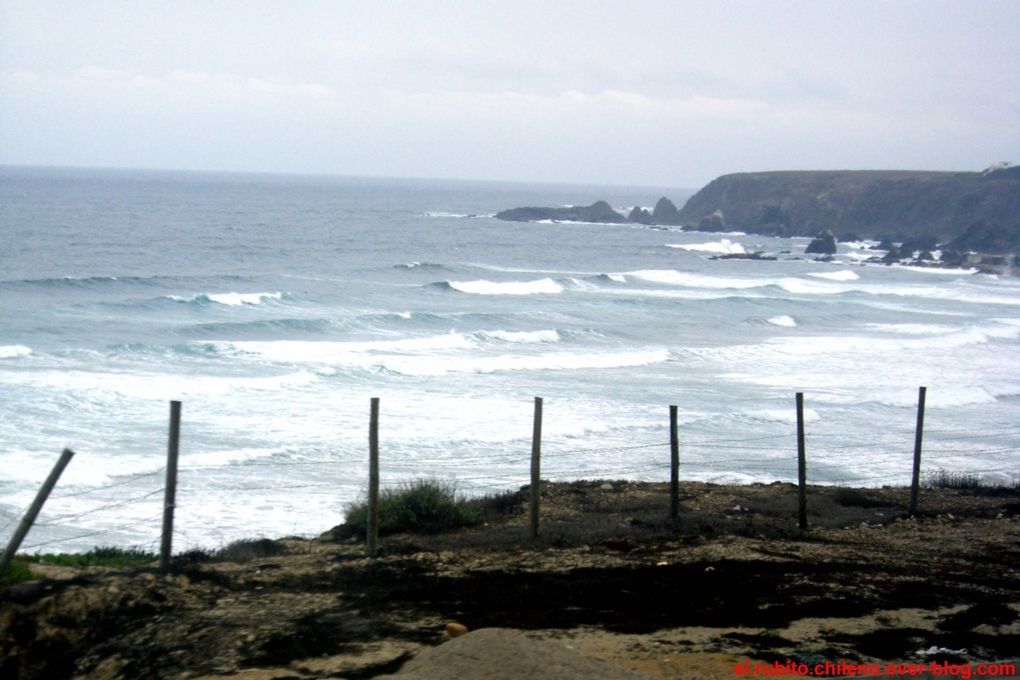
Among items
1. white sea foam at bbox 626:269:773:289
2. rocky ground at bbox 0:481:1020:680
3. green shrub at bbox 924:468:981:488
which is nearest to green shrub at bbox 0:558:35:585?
rocky ground at bbox 0:481:1020:680

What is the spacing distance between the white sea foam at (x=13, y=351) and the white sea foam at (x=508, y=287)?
23.9 metres

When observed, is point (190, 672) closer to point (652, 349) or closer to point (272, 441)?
point (272, 441)

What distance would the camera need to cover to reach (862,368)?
30250 mm

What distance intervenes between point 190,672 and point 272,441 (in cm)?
1320

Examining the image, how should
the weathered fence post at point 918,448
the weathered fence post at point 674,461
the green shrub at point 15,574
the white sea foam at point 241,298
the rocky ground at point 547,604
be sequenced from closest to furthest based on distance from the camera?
the rocky ground at point 547,604 → the green shrub at point 15,574 → the weathered fence post at point 674,461 → the weathered fence post at point 918,448 → the white sea foam at point 241,298

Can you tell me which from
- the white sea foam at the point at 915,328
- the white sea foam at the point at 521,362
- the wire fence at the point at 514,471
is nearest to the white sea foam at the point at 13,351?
the white sea foam at the point at 521,362

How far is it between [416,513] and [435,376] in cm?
1634

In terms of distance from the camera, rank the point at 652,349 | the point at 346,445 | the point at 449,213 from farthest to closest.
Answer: the point at 449,213 → the point at 652,349 → the point at 346,445

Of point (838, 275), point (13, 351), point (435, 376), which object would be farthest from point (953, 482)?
point (838, 275)

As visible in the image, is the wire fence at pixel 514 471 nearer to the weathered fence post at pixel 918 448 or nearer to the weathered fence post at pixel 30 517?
the weathered fence post at pixel 918 448

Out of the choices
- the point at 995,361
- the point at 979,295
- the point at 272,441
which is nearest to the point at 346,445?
the point at 272,441

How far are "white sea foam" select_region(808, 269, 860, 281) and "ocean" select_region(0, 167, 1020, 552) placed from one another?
8.8 inches

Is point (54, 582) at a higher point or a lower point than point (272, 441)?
higher

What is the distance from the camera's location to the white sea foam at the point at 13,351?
91.4 ft
